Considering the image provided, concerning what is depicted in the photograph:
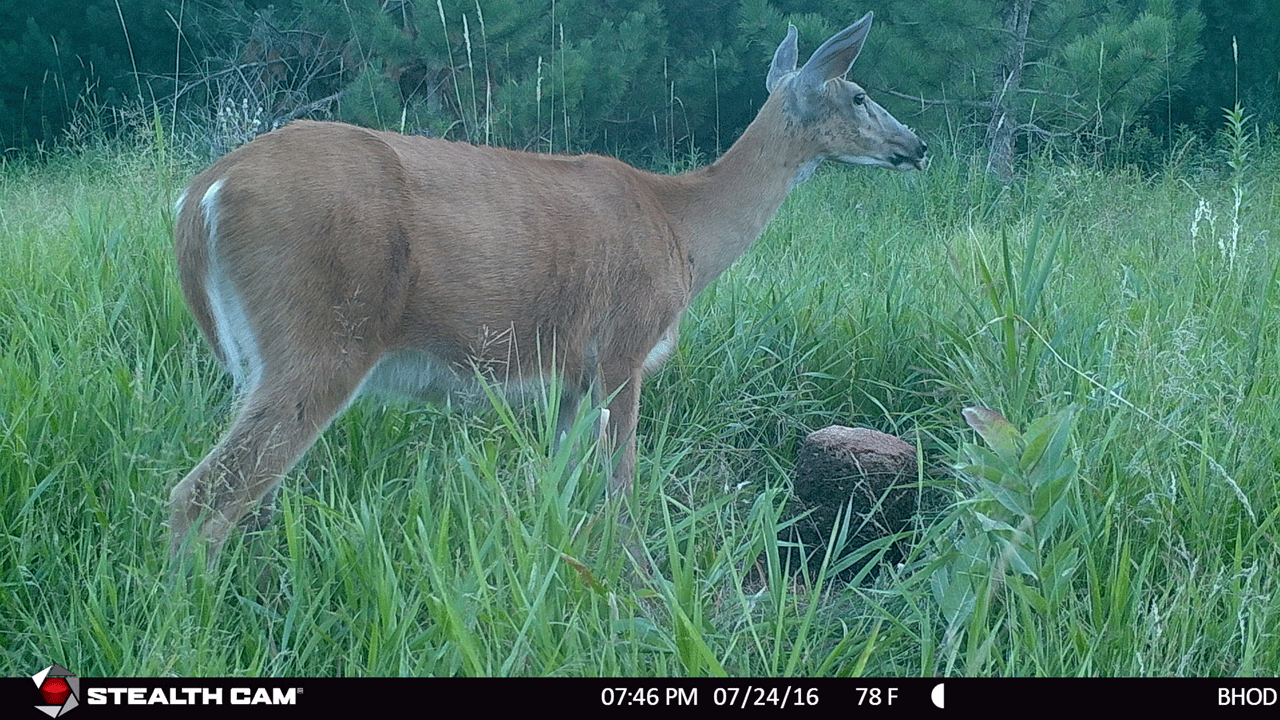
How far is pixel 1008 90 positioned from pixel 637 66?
8.17 ft

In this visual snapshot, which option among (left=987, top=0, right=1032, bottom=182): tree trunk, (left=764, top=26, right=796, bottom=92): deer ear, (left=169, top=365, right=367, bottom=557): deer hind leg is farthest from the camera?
(left=987, top=0, right=1032, bottom=182): tree trunk

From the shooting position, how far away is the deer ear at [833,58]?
4.18m

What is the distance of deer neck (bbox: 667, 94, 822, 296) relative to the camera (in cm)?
395

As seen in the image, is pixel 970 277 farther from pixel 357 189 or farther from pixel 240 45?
pixel 240 45

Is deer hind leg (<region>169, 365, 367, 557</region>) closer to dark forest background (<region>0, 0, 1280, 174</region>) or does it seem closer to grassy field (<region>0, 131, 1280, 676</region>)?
grassy field (<region>0, 131, 1280, 676</region>)

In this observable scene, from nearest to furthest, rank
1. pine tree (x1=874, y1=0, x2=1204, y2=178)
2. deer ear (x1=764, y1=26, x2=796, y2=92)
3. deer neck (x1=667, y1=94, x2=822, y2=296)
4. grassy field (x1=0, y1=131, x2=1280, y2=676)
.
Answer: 1. grassy field (x1=0, y1=131, x2=1280, y2=676)
2. deer neck (x1=667, y1=94, x2=822, y2=296)
3. deer ear (x1=764, y1=26, x2=796, y2=92)
4. pine tree (x1=874, y1=0, x2=1204, y2=178)

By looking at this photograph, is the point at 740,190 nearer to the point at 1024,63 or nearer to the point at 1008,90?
the point at 1008,90

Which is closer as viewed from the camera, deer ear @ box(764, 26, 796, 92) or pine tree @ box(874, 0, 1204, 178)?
deer ear @ box(764, 26, 796, 92)

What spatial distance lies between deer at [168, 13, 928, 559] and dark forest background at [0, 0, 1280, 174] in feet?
8.94

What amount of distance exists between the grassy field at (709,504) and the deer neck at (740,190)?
24 cm

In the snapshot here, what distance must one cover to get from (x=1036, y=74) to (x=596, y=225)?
5182 mm
